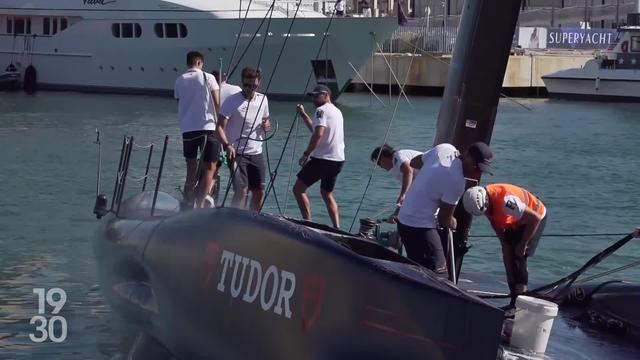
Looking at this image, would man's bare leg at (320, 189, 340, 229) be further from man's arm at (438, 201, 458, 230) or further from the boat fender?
the boat fender

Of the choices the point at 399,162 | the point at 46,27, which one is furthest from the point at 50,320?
the point at 46,27

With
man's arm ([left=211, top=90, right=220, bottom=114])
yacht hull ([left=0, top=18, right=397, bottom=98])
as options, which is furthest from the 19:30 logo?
yacht hull ([left=0, top=18, right=397, bottom=98])

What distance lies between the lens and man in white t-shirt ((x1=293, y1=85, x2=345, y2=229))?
11.4m

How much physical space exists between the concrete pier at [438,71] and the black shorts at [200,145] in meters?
33.6

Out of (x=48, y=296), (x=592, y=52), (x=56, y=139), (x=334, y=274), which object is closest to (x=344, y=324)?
(x=334, y=274)

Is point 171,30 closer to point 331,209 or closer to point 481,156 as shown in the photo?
point 331,209

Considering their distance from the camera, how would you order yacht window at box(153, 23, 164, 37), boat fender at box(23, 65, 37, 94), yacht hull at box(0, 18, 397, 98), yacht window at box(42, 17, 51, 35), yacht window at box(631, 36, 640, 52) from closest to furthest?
yacht hull at box(0, 18, 397, 98)
yacht window at box(153, 23, 164, 37)
yacht window at box(631, 36, 640, 52)
boat fender at box(23, 65, 37, 94)
yacht window at box(42, 17, 51, 35)

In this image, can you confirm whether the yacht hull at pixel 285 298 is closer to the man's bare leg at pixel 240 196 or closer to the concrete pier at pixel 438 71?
the man's bare leg at pixel 240 196

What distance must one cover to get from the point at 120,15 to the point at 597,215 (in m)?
28.7

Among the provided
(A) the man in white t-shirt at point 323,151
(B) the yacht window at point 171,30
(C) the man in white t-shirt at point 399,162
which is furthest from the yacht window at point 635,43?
(C) the man in white t-shirt at point 399,162

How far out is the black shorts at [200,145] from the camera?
11.5m

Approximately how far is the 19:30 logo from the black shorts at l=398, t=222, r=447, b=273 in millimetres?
2915

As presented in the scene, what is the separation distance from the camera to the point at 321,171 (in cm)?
1160

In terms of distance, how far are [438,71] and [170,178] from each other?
26.7 metres
